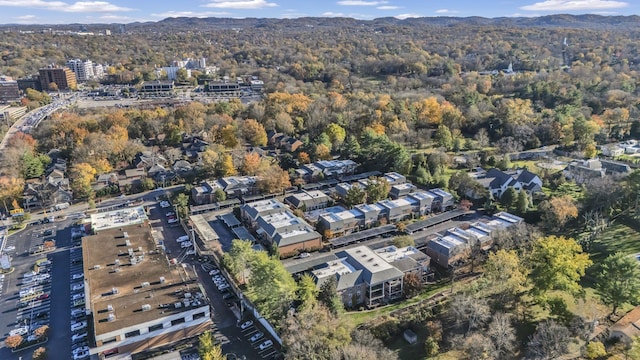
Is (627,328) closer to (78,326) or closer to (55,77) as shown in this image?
(78,326)

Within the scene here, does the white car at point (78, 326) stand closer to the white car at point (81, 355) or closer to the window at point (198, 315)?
the white car at point (81, 355)

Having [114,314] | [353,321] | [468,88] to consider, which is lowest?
[353,321]

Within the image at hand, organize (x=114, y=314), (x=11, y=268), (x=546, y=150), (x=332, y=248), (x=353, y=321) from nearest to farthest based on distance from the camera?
(x=114, y=314), (x=353, y=321), (x=11, y=268), (x=332, y=248), (x=546, y=150)

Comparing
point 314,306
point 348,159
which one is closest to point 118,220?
point 314,306

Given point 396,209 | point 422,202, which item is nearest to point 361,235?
point 396,209

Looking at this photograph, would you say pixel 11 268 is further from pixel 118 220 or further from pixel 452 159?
pixel 452 159
